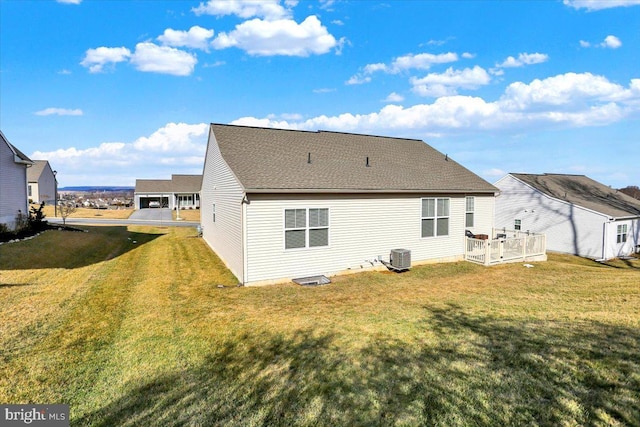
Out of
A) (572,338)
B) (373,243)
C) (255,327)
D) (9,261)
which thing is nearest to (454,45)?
(373,243)

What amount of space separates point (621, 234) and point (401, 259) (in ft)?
59.2

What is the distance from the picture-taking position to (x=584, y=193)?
2386cm

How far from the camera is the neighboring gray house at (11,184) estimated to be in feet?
53.6

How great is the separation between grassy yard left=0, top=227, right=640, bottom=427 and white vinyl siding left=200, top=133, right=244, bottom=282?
1.36 m

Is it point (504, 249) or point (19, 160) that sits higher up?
point (19, 160)

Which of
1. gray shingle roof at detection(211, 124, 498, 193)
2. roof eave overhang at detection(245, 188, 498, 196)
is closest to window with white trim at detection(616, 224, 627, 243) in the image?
gray shingle roof at detection(211, 124, 498, 193)

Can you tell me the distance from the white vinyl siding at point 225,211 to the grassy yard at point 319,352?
136cm

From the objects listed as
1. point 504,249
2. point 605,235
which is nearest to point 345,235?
point 504,249

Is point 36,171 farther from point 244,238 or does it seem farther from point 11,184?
point 244,238

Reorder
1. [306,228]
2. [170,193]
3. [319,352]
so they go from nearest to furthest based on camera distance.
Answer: [319,352], [306,228], [170,193]

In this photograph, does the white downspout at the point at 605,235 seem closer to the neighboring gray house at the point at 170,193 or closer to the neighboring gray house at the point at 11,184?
the neighboring gray house at the point at 11,184

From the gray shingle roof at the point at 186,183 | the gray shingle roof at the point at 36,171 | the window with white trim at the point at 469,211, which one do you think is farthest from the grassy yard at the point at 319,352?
the gray shingle roof at the point at 36,171

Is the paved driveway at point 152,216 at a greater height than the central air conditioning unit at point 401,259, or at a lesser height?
greater

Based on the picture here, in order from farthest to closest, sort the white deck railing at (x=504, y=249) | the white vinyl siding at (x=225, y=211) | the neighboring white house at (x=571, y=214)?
1. the neighboring white house at (x=571, y=214)
2. the white deck railing at (x=504, y=249)
3. the white vinyl siding at (x=225, y=211)
